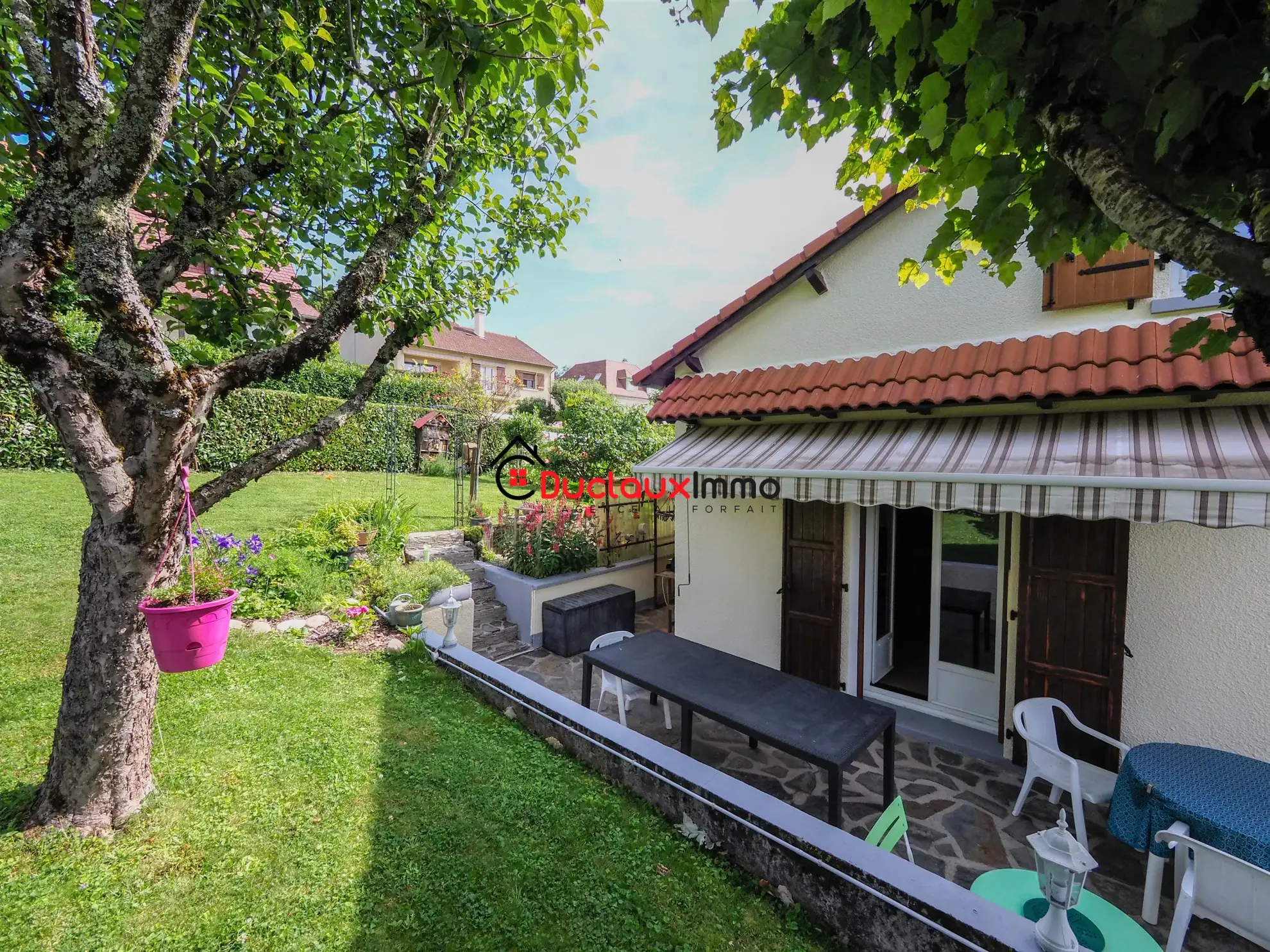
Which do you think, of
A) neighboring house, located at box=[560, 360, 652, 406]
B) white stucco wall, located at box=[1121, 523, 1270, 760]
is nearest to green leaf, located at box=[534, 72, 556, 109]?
white stucco wall, located at box=[1121, 523, 1270, 760]

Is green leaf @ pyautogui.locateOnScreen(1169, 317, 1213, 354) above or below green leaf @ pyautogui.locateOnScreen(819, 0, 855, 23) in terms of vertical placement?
below

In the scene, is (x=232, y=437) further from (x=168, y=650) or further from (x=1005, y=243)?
(x=1005, y=243)

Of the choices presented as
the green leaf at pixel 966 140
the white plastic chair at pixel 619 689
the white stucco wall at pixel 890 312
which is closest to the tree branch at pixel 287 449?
the white plastic chair at pixel 619 689

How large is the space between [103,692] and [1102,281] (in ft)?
Result: 46.5

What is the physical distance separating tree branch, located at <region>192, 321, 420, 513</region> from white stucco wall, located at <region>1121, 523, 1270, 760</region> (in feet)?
37.4

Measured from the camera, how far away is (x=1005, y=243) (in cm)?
385

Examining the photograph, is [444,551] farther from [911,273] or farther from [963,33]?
[963,33]

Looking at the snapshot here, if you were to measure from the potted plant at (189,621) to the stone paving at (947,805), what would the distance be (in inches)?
264

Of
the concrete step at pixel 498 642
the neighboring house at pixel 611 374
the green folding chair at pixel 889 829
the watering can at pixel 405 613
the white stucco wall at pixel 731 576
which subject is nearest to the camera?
the green folding chair at pixel 889 829

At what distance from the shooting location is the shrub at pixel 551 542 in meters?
14.2

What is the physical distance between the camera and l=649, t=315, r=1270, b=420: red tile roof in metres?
6.81

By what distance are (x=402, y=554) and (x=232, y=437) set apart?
17.5 metres

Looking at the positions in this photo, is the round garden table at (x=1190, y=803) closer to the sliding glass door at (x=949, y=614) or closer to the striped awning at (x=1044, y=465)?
the striped awning at (x=1044, y=465)

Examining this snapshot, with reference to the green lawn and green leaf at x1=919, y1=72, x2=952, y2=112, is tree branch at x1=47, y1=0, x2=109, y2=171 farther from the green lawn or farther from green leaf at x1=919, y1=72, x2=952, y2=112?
the green lawn
